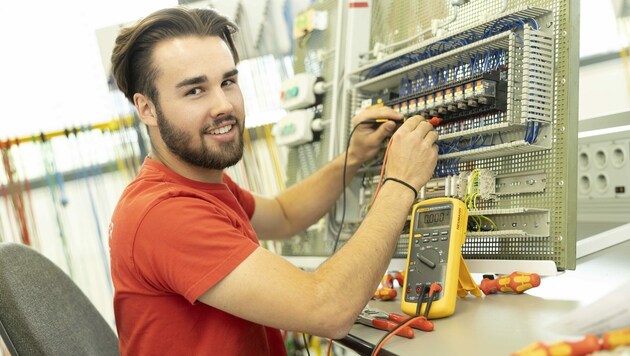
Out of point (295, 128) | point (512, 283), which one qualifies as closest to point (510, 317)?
point (512, 283)

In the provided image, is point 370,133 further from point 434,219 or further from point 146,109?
point 146,109

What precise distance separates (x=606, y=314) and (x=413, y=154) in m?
0.72

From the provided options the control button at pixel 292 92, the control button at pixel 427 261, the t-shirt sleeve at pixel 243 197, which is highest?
the control button at pixel 292 92

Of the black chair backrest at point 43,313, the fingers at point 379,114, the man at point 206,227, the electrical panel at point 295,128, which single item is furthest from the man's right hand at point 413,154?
the black chair backrest at point 43,313

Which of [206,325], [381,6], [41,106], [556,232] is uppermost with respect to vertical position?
[381,6]

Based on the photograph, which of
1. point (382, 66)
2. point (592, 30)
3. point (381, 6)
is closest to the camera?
point (382, 66)

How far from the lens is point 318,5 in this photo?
2.24m

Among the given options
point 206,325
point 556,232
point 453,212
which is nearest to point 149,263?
point 206,325

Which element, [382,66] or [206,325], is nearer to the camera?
[206,325]

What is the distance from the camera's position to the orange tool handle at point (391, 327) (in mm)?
1083

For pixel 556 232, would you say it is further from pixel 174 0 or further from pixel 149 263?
pixel 174 0

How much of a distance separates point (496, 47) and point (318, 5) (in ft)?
3.36

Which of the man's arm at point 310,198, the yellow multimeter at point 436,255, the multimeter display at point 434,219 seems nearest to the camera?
the yellow multimeter at point 436,255

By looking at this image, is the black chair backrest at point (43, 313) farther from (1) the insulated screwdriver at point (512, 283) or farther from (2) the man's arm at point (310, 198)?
(1) the insulated screwdriver at point (512, 283)
